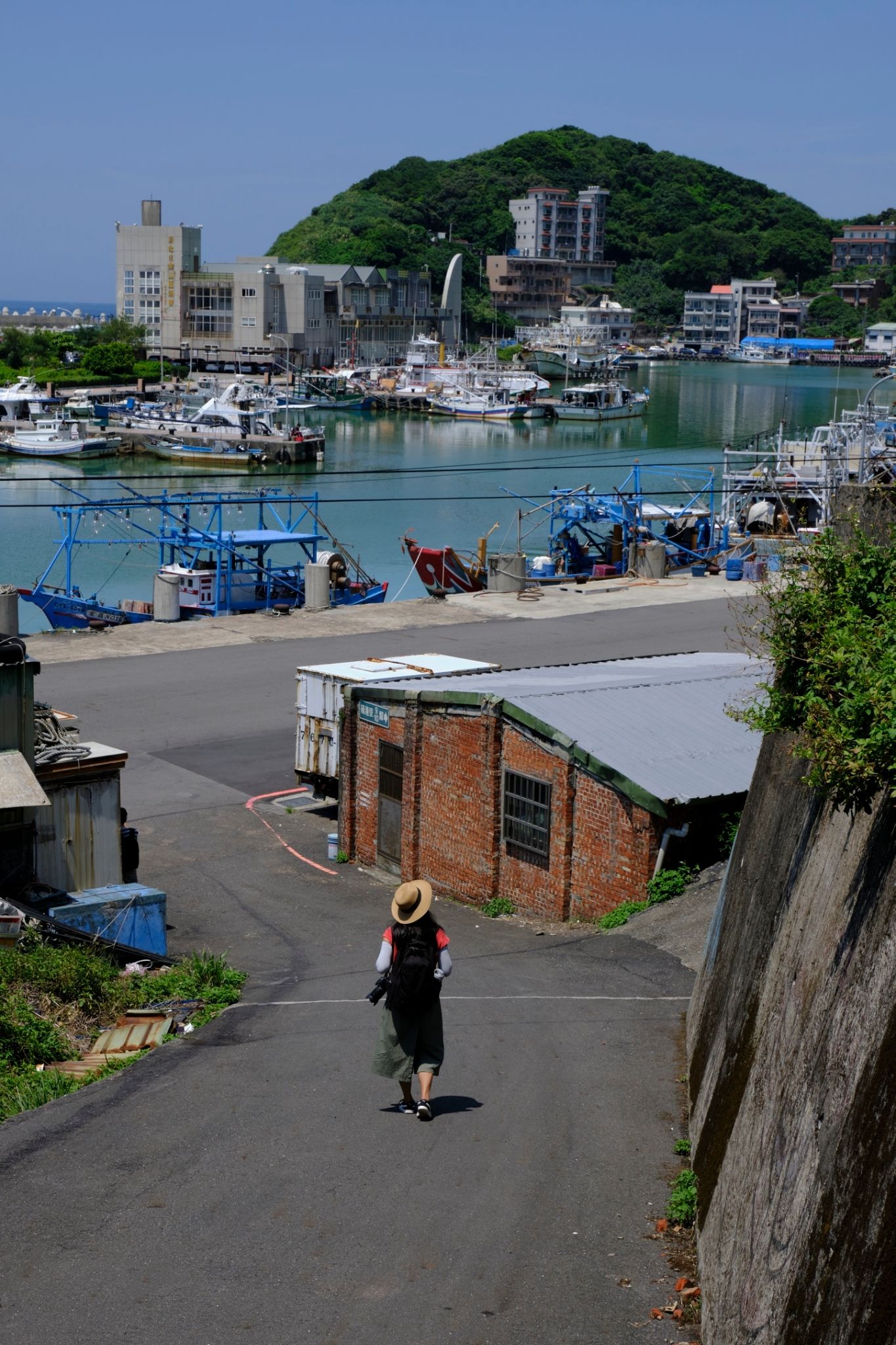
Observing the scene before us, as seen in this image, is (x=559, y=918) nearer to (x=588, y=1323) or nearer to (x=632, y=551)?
(x=588, y=1323)

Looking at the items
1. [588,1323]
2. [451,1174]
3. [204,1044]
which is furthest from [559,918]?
[588,1323]

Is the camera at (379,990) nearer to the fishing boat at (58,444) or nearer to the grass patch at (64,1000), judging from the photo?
the grass patch at (64,1000)

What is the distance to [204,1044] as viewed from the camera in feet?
34.8

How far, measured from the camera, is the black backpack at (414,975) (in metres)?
8.79

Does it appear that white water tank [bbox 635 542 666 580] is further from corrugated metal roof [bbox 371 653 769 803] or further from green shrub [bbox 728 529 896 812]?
green shrub [bbox 728 529 896 812]

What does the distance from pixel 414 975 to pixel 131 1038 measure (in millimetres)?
3365

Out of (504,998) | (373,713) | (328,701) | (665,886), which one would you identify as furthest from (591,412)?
(504,998)

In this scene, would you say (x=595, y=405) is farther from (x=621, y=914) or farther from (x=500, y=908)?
(x=621, y=914)

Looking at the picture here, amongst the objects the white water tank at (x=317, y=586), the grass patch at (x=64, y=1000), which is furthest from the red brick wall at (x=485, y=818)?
the white water tank at (x=317, y=586)

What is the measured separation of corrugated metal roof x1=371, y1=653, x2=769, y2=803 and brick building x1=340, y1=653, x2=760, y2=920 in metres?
0.03

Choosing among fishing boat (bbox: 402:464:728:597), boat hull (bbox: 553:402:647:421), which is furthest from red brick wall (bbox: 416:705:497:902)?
boat hull (bbox: 553:402:647:421)

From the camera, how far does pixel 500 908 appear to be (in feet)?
55.6

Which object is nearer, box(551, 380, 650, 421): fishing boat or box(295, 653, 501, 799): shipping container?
box(295, 653, 501, 799): shipping container

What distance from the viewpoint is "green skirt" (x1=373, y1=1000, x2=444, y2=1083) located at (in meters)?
8.84
